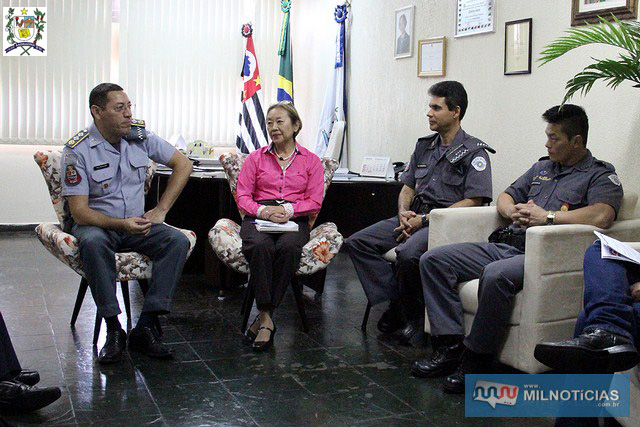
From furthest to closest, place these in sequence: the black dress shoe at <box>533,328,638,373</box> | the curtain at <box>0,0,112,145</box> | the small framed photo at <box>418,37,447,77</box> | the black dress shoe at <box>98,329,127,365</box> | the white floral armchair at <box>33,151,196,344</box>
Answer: the curtain at <box>0,0,112,145</box> → the small framed photo at <box>418,37,447,77</box> → the white floral armchair at <box>33,151,196,344</box> → the black dress shoe at <box>98,329,127,365</box> → the black dress shoe at <box>533,328,638,373</box>

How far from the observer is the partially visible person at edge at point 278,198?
3.52 meters

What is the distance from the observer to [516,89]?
4.12 m

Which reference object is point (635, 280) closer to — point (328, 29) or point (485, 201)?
point (485, 201)

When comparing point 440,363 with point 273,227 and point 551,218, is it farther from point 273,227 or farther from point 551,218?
point 273,227

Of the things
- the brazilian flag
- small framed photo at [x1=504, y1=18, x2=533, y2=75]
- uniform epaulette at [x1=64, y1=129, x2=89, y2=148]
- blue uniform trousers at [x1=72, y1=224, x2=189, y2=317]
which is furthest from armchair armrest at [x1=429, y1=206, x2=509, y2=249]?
the brazilian flag

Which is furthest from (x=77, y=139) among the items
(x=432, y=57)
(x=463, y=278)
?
(x=432, y=57)

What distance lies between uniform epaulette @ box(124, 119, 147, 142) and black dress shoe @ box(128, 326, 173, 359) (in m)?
0.89

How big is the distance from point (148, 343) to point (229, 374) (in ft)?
1.42

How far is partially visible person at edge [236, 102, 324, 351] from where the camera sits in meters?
3.52

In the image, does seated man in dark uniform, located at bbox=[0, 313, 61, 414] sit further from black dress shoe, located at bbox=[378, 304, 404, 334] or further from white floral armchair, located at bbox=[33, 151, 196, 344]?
black dress shoe, located at bbox=[378, 304, 404, 334]

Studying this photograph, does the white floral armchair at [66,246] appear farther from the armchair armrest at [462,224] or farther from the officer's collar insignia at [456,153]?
the officer's collar insignia at [456,153]

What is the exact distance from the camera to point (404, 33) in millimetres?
5254

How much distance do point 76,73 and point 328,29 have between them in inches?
95.1

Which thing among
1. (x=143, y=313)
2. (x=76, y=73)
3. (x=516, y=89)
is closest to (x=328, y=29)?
(x=76, y=73)
